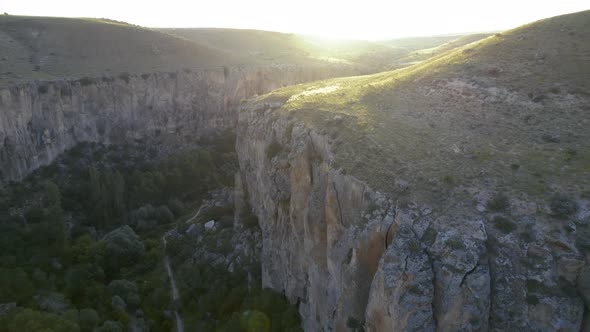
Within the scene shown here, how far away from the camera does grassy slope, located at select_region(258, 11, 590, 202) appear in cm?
1608

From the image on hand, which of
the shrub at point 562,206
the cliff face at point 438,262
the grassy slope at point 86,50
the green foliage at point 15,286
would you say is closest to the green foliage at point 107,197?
the green foliage at point 15,286

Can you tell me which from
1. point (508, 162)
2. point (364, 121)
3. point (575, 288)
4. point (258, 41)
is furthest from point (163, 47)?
point (575, 288)

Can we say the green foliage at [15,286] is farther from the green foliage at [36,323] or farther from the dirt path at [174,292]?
the dirt path at [174,292]

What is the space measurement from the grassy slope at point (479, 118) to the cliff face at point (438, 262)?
1.25 meters

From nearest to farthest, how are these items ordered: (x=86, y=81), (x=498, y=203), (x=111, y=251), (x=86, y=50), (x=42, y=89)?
(x=498, y=203), (x=111, y=251), (x=42, y=89), (x=86, y=81), (x=86, y=50)

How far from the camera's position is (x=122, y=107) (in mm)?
59656

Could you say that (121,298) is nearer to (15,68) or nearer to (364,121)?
(364,121)

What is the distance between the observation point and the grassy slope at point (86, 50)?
60.7 metres

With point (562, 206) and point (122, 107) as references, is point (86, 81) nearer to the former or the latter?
point (122, 107)

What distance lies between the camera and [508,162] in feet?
55.0

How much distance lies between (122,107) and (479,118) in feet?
174

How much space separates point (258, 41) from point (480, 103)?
9328 centimetres

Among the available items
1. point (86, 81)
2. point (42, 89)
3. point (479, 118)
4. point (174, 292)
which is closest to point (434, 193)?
point (479, 118)

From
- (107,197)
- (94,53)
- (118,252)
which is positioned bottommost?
(118,252)
